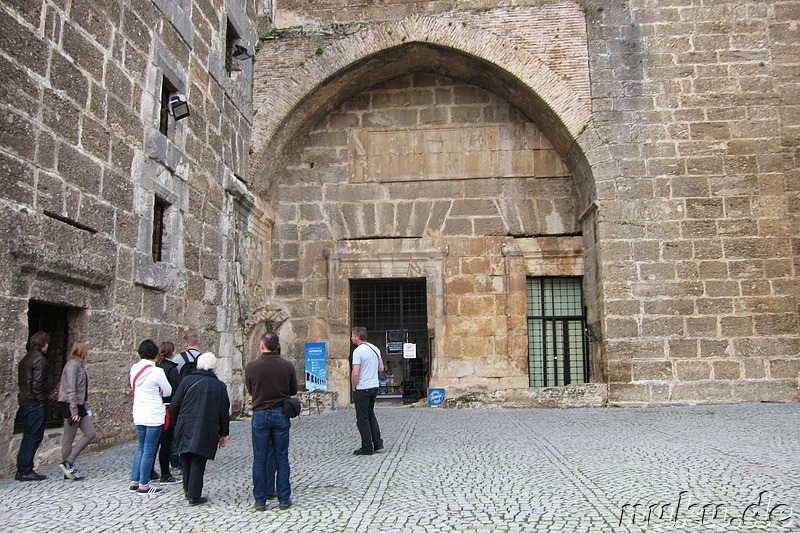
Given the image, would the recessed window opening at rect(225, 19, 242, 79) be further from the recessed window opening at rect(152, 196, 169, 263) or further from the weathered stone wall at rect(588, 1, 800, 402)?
the weathered stone wall at rect(588, 1, 800, 402)

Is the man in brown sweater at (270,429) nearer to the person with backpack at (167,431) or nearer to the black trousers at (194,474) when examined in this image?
the black trousers at (194,474)

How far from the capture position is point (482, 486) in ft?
15.6

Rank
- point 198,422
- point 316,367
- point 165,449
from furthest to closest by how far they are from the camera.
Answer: point 316,367
point 165,449
point 198,422

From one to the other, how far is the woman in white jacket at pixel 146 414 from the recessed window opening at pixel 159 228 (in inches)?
128

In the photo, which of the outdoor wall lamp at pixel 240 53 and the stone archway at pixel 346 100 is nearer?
the outdoor wall lamp at pixel 240 53

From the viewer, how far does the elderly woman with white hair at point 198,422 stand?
4336mm

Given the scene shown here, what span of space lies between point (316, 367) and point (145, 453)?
631 centimetres

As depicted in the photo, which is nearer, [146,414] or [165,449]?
[146,414]

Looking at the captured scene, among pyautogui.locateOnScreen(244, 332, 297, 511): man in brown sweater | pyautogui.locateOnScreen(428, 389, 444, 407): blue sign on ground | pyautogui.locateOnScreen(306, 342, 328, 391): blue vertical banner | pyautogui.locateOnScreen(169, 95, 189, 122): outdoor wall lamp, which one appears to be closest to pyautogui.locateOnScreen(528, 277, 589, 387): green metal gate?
pyautogui.locateOnScreen(428, 389, 444, 407): blue sign on ground

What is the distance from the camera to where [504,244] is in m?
11.3

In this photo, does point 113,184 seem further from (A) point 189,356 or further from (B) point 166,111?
(A) point 189,356

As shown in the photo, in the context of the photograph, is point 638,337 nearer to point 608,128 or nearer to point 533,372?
point 533,372

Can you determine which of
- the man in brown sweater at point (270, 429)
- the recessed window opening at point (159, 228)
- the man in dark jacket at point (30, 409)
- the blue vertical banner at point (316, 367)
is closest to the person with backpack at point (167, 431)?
the man in dark jacket at point (30, 409)

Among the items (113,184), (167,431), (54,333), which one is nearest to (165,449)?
(167,431)
